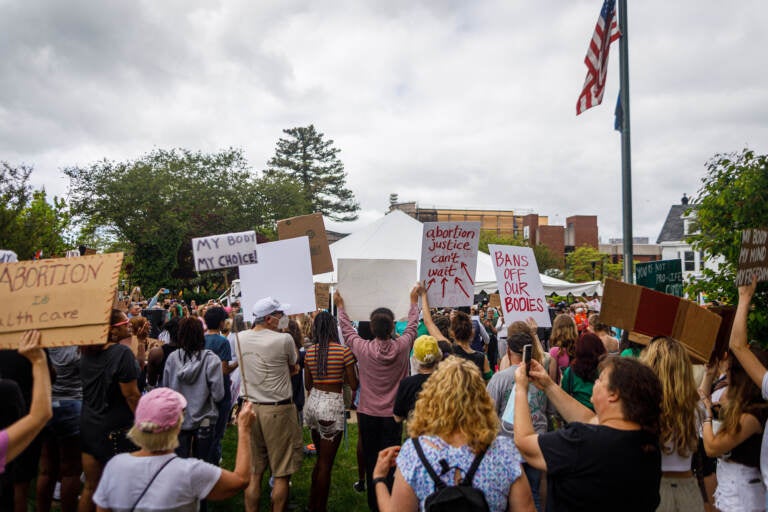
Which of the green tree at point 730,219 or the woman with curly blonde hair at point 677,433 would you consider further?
the green tree at point 730,219

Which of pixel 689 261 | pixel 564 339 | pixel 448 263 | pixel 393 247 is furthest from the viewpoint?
pixel 689 261

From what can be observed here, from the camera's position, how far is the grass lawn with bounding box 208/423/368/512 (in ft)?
18.5

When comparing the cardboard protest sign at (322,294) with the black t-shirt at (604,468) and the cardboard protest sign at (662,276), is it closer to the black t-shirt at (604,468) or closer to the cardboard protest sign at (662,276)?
the cardboard protest sign at (662,276)

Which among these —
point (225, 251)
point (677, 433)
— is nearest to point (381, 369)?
point (225, 251)

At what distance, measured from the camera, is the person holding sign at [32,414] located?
254cm

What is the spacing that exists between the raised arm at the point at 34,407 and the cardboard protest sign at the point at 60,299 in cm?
6

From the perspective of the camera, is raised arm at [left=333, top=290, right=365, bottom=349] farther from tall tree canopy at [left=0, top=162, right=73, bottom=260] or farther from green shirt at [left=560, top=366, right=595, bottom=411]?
tall tree canopy at [left=0, top=162, right=73, bottom=260]

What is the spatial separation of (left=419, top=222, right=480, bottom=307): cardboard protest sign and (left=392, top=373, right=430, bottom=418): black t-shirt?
201 cm

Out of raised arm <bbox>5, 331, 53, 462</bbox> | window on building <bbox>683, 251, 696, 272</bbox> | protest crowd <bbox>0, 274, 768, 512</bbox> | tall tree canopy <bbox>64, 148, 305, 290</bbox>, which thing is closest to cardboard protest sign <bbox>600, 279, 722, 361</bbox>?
protest crowd <bbox>0, 274, 768, 512</bbox>

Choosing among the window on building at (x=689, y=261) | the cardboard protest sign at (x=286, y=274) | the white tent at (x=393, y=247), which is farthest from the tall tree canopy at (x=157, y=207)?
the window on building at (x=689, y=261)

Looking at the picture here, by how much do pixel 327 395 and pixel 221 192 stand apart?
1204 inches

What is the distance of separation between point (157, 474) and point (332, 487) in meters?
3.84

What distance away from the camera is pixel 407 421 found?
3.58 m

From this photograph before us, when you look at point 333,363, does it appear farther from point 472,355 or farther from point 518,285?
point 518,285
